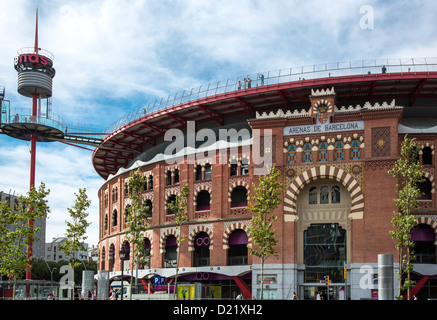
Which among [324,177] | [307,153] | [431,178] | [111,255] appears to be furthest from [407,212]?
[111,255]

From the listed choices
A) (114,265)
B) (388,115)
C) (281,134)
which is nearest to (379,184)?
(388,115)

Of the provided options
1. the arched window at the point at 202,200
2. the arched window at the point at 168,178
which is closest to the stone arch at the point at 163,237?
the arched window at the point at 202,200

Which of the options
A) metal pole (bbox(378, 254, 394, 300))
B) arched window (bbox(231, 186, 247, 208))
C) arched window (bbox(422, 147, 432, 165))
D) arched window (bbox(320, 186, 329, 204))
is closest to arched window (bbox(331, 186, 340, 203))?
arched window (bbox(320, 186, 329, 204))

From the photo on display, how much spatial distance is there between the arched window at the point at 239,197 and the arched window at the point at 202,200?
261 centimetres

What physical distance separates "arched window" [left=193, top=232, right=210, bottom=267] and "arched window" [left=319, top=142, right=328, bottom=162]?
43.0 ft

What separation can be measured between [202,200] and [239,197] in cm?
391

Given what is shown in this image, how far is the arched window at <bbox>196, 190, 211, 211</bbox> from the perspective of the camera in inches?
2056

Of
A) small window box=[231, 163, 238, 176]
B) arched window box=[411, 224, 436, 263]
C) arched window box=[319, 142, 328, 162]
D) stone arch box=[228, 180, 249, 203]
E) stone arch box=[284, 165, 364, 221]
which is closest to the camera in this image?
stone arch box=[284, 165, 364, 221]

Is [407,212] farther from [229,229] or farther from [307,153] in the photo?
[229,229]

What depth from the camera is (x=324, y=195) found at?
1777 inches

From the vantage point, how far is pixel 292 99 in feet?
166

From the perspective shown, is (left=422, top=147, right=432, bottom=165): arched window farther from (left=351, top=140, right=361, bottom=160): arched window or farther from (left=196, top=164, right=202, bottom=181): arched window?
(left=196, top=164, right=202, bottom=181): arched window
